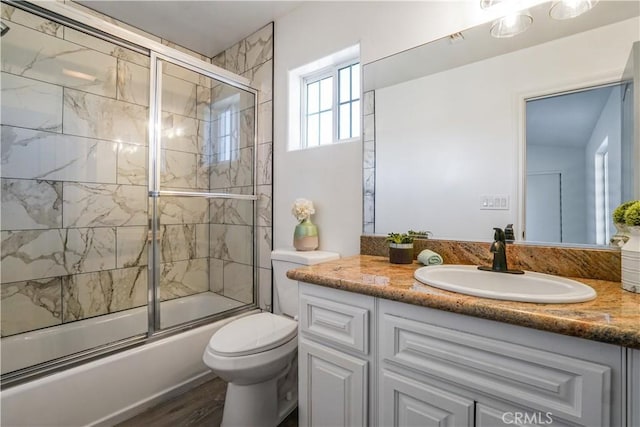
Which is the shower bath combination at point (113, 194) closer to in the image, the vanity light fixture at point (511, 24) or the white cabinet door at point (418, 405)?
the white cabinet door at point (418, 405)

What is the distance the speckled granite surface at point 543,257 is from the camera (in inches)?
40.8

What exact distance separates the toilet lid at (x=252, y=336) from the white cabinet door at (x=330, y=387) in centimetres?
25

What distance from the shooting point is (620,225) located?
969 millimetres

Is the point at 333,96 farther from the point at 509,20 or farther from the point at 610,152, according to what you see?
the point at 610,152

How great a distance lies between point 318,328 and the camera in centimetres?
115

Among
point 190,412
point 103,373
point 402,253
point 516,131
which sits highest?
point 516,131

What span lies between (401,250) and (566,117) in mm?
822

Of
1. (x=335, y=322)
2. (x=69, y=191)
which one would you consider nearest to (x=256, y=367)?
(x=335, y=322)

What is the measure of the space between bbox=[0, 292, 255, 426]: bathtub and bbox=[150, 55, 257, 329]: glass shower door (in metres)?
0.30

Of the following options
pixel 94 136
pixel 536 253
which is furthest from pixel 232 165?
pixel 536 253

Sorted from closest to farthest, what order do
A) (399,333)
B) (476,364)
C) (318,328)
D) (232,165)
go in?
(476,364) < (399,333) < (318,328) < (232,165)

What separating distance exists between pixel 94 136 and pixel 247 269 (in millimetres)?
1442

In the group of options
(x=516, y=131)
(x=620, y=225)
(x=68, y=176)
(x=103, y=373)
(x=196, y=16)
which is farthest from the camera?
(x=196, y=16)

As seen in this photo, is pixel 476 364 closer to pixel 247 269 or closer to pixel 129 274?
pixel 247 269
